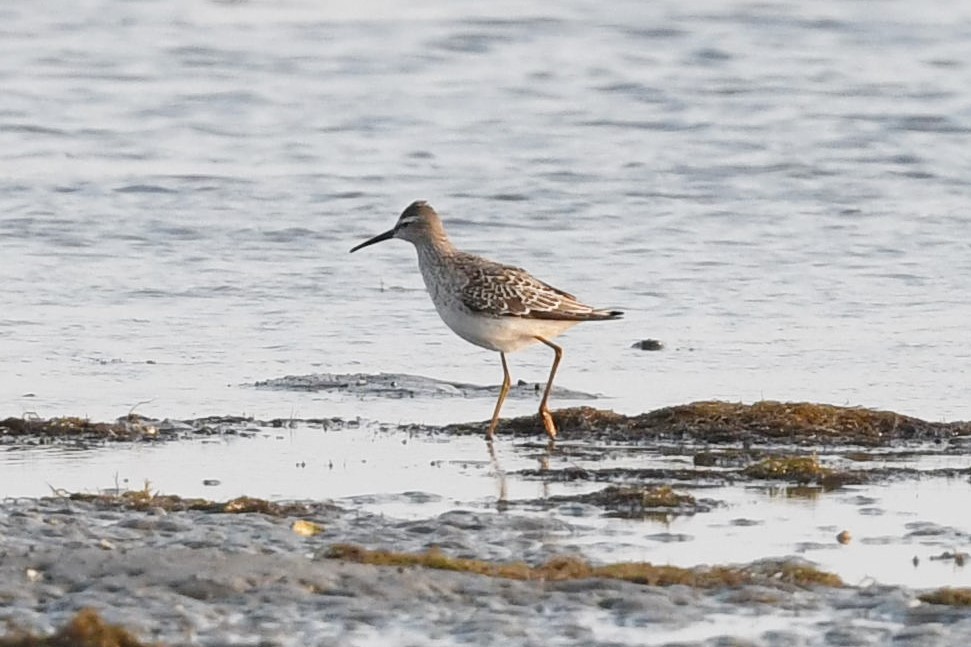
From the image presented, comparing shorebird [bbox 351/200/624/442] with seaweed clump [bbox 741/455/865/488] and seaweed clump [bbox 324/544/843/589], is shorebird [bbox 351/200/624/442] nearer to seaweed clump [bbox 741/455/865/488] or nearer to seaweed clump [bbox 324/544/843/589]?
seaweed clump [bbox 741/455/865/488]

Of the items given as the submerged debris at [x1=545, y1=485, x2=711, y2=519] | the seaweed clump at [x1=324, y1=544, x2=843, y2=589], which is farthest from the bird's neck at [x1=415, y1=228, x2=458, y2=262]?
the seaweed clump at [x1=324, y1=544, x2=843, y2=589]

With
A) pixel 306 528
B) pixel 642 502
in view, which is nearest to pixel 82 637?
pixel 306 528

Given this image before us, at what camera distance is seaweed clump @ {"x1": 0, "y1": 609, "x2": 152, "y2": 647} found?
20.2 feet

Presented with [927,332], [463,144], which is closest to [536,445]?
[927,332]

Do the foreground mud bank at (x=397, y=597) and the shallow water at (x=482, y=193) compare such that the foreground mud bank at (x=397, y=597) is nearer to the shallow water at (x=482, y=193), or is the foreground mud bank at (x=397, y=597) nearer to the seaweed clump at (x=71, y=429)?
the seaweed clump at (x=71, y=429)

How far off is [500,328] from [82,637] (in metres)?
5.11

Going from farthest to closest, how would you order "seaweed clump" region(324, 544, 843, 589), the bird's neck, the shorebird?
the bird's neck
the shorebird
"seaweed clump" region(324, 544, 843, 589)

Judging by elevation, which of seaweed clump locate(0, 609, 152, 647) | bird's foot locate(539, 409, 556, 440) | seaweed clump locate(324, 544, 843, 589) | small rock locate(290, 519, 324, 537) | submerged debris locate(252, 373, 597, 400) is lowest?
seaweed clump locate(0, 609, 152, 647)

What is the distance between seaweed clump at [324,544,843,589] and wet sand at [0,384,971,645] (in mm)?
11

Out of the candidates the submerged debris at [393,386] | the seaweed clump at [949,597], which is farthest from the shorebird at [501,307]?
the seaweed clump at [949,597]

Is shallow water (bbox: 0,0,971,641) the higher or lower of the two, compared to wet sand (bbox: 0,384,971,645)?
higher

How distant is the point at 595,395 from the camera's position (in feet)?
37.7

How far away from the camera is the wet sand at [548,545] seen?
6.71 m

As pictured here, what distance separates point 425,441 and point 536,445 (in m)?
0.53
